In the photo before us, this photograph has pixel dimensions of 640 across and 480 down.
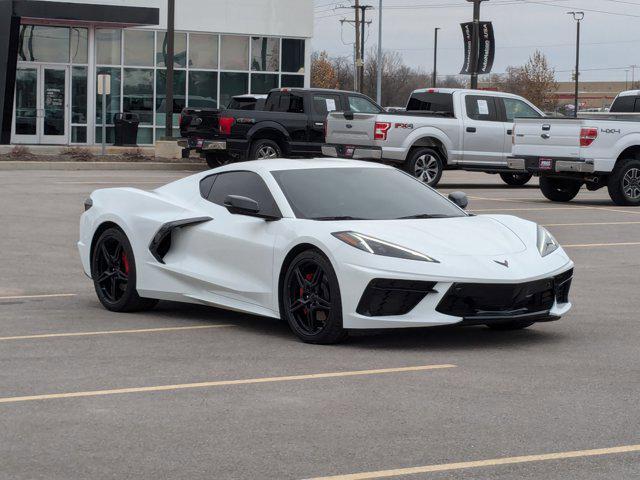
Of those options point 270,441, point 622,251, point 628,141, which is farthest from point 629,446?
point 628,141

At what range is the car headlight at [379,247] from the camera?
8.59m

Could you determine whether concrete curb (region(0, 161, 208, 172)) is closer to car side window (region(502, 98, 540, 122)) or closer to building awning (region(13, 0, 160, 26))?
building awning (region(13, 0, 160, 26))

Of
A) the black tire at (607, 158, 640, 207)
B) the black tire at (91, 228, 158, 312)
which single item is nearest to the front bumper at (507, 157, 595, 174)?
the black tire at (607, 158, 640, 207)

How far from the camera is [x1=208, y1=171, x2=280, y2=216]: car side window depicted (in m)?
9.57

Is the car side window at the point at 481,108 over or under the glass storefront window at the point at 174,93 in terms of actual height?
under

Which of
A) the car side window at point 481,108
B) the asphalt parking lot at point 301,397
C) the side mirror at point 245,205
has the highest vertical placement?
the car side window at point 481,108

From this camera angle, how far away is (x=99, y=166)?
32781mm

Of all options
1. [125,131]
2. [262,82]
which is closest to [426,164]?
[125,131]

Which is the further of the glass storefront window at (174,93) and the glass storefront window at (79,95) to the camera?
the glass storefront window at (174,93)

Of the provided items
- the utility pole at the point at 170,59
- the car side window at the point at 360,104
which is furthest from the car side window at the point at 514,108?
the utility pole at the point at 170,59

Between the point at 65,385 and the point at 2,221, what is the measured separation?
36.9 feet

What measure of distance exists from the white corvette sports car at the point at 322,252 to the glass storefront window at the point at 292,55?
36.0 m

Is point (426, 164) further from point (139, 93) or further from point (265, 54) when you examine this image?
→ point (265, 54)

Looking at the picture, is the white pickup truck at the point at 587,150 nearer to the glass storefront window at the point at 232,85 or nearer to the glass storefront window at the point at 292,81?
the glass storefront window at the point at 232,85
